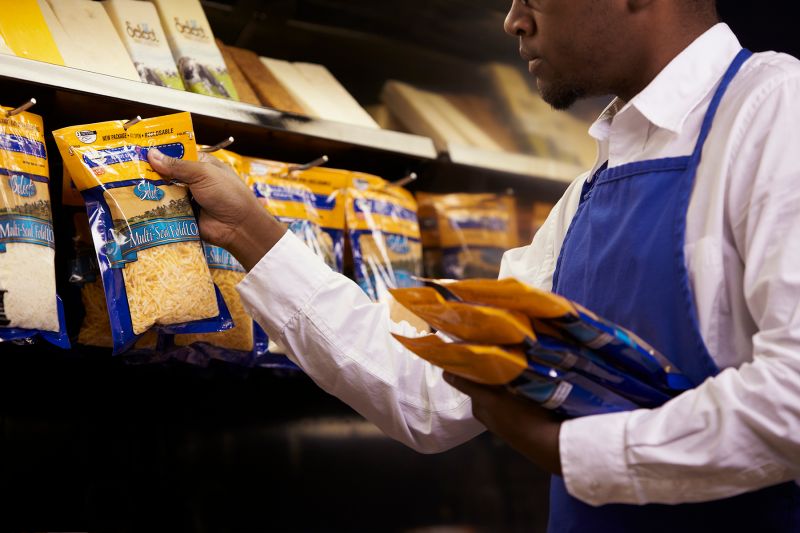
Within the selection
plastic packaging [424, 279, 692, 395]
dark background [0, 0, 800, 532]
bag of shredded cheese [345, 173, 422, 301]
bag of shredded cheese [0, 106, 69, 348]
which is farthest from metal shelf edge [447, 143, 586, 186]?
plastic packaging [424, 279, 692, 395]

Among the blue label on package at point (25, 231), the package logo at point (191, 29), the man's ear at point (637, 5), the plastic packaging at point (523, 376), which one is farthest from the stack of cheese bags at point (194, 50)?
the plastic packaging at point (523, 376)

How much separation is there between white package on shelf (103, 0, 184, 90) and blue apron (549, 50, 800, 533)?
1.02 metres

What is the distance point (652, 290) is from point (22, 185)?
108 cm

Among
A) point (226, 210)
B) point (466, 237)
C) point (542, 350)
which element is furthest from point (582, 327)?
point (466, 237)

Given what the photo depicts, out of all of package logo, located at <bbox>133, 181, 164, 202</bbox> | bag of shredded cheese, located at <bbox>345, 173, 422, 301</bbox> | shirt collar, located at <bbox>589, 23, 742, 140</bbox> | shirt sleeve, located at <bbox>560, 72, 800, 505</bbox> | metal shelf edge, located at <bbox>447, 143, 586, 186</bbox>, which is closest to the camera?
shirt sleeve, located at <bbox>560, 72, 800, 505</bbox>

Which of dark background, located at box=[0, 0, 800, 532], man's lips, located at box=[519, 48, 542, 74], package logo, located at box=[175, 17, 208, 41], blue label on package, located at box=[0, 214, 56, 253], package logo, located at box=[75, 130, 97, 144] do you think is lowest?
A: dark background, located at box=[0, 0, 800, 532]

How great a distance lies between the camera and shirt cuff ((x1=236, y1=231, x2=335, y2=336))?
148cm

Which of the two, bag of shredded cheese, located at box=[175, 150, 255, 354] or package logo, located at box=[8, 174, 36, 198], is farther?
bag of shredded cheese, located at box=[175, 150, 255, 354]

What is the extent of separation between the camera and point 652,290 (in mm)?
1216

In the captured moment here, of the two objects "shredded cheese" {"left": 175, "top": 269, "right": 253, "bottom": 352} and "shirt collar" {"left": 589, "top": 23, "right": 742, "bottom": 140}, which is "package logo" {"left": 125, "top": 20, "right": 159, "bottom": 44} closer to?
"shredded cheese" {"left": 175, "top": 269, "right": 253, "bottom": 352}

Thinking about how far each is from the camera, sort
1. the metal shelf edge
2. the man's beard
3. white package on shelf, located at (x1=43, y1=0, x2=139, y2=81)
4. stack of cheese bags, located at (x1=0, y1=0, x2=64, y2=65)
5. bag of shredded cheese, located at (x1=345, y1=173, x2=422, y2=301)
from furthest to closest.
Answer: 1. the metal shelf edge
2. bag of shredded cheese, located at (x1=345, y1=173, x2=422, y2=301)
3. white package on shelf, located at (x1=43, y1=0, x2=139, y2=81)
4. stack of cheese bags, located at (x1=0, y1=0, x2=64, y2=65)
5. the man's beard

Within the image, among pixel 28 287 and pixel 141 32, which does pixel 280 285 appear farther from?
pixel 141 32

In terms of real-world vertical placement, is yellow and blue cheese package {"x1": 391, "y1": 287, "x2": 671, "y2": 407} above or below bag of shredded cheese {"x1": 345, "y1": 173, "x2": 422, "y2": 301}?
above

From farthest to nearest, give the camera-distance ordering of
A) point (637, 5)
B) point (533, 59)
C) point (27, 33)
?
1. point (27, 33)
2. point (533, 59)
3. point (637, 5)
